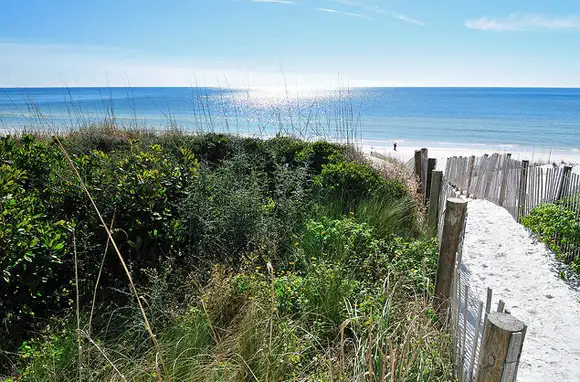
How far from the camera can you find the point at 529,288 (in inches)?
167

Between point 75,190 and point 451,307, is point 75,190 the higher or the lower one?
the higher one

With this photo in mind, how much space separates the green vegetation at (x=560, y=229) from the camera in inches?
181

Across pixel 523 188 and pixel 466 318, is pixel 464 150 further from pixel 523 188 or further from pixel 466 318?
pixel 466 318

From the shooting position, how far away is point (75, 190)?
11.2ft

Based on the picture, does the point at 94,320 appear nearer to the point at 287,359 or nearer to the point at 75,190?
the point at 75,190

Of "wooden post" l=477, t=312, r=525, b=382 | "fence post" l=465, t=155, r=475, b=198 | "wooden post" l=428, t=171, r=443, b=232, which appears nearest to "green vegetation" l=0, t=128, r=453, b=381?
"wooden post" l=477, t=312, r=525, b=382

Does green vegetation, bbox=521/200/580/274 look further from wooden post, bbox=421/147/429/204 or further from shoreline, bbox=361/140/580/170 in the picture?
shoreline, bbox=361/140/580/170

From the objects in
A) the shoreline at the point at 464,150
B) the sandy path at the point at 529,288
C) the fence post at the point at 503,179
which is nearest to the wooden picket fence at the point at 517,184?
the fence post at the point at 503,179

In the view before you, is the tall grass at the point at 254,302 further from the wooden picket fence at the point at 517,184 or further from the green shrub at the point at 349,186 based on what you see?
the wooden picket fence at the point at 517,184

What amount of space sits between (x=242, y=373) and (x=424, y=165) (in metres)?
5.56

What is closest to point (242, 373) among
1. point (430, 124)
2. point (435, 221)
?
point (435, 221)

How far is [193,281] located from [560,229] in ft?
15.3

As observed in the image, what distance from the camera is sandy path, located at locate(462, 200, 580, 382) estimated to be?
2986 millimetres

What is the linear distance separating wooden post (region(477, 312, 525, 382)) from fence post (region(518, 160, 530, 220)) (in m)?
5.36
